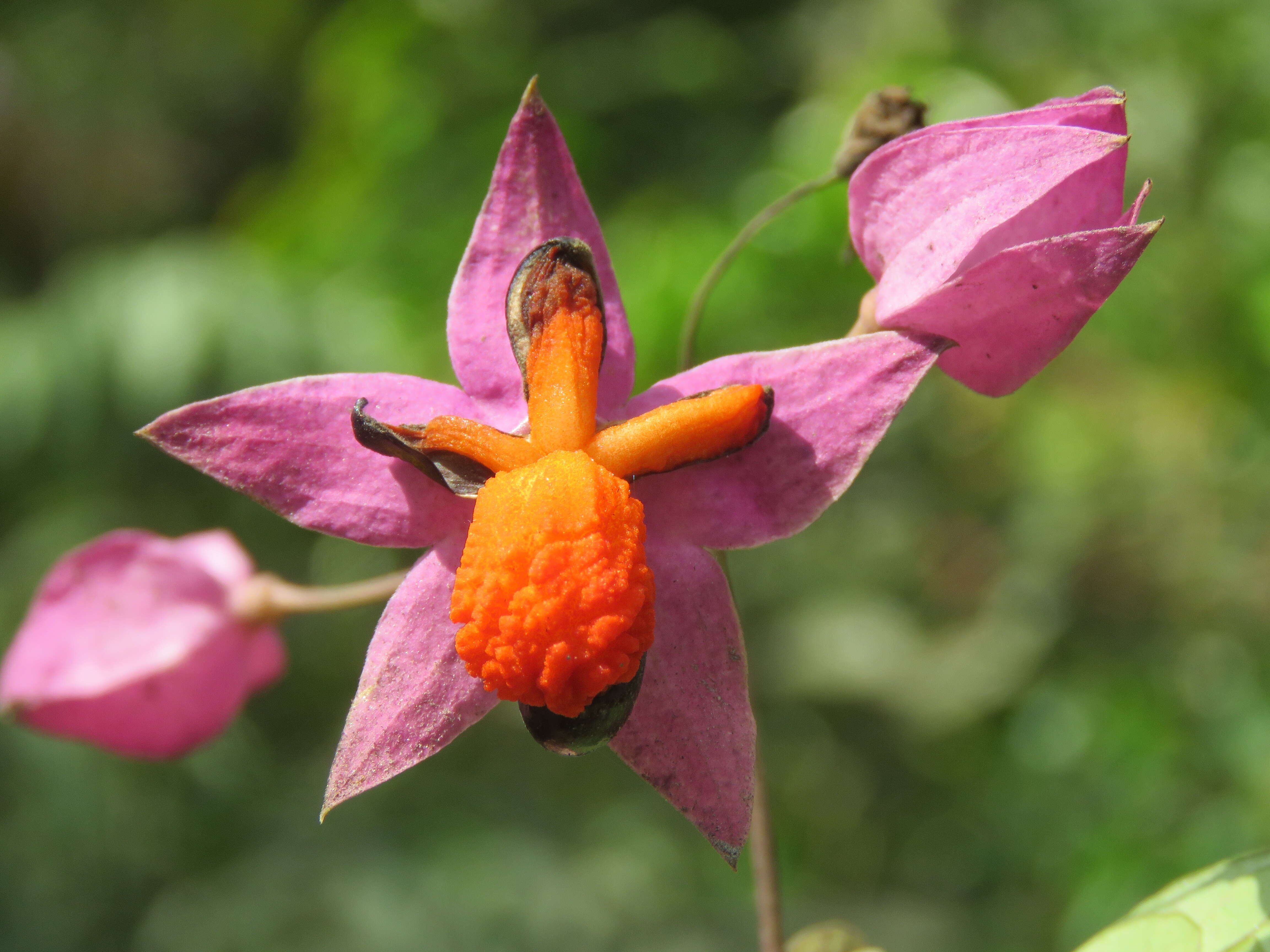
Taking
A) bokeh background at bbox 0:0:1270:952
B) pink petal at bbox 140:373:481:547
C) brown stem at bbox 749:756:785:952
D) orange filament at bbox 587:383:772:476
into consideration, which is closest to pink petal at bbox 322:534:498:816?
pink petal at bbox 140:373:481:547

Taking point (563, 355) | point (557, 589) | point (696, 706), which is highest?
point (563, 355)

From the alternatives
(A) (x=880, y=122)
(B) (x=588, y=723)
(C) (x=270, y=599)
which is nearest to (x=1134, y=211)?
(A) (x=880, y=122)

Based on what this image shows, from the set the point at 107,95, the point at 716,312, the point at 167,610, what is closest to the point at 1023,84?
the point at 716,312

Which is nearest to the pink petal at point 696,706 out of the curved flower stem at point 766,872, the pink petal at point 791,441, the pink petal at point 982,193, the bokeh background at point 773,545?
the pink petal at point 791,441

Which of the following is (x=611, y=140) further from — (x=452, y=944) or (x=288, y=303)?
(x=452, y=944)

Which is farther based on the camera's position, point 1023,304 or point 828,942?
point 828,942

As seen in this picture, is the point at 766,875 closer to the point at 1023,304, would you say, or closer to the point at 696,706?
the point at 696,706

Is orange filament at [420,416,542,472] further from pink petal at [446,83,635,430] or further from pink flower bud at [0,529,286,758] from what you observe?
pink flower bud at [0,529,286,758]
